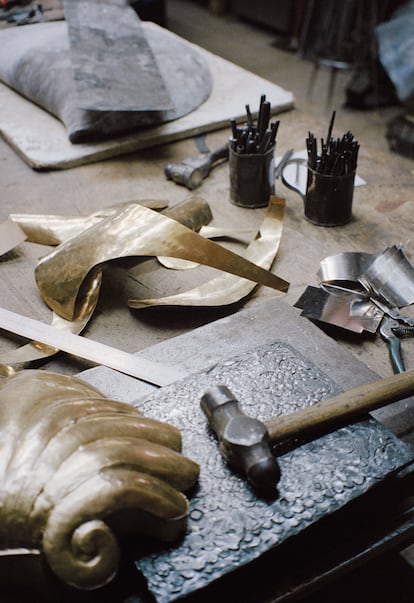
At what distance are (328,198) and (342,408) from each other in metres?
0.86

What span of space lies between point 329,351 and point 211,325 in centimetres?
26

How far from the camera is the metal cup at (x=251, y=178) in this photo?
177 cm

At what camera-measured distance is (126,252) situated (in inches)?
55.1

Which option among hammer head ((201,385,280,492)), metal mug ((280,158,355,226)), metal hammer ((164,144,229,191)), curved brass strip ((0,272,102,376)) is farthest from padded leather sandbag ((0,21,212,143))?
hammer head ((201,385,280,492))

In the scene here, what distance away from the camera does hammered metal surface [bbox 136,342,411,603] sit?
84 cm

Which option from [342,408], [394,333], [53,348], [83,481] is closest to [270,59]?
[394,333]

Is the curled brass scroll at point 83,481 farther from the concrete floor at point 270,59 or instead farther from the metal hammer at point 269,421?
the concrete floor at point 270,59

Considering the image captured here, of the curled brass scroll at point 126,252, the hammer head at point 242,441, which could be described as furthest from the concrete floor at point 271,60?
the hammer head at point 242,441

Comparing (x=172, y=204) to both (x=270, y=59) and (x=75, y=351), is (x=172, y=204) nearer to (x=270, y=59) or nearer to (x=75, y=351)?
(x=75, y=351)

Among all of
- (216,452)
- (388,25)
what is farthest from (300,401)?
(388,25)

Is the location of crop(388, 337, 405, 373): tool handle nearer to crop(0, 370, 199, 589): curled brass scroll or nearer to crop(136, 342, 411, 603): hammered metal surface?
crop(136, 342, 411, 603): hammered metal surface

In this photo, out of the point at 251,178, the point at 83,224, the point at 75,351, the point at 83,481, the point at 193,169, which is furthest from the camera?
the point at 193,169

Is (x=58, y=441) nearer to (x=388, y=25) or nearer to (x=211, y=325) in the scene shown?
(x=211, y=325)

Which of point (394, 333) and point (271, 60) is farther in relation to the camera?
point (271, 60)
